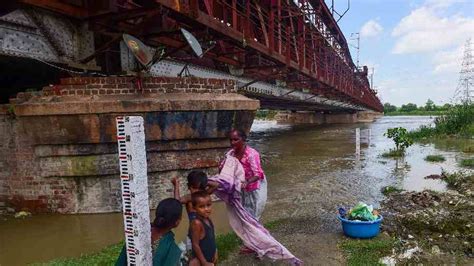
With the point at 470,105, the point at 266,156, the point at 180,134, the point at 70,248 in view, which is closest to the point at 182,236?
the point at 70,248

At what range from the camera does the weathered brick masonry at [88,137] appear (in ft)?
20.7

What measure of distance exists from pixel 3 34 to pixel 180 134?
Answer: 117 inches

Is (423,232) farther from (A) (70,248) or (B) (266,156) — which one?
(B) (266,156)

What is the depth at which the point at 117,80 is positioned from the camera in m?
6.53

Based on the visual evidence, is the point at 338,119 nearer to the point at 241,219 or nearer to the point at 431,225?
the point at 431,225

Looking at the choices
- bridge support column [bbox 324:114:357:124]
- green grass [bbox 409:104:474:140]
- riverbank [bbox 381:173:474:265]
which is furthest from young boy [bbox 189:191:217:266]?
bridge support column [bbox 324:114:357:124]

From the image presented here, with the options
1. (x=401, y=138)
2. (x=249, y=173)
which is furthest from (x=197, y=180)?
(x=401, y=138)

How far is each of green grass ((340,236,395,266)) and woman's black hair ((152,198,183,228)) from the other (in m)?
2.42

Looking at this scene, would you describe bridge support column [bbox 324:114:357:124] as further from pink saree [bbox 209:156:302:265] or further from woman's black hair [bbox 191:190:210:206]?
woman's black hair [bbox 191:190:210:206]

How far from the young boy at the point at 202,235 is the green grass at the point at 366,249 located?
1.90 meters

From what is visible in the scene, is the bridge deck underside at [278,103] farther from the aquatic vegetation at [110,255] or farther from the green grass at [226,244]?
the aquatic vegetation at [110,255]

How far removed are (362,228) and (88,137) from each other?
14.0 feet

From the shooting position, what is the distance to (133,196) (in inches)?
107

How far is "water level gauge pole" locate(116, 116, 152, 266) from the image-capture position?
2.71m
